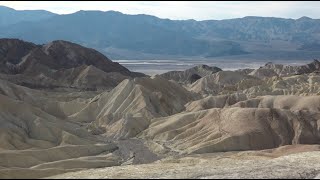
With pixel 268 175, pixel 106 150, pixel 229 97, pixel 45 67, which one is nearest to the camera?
pixel 268 175

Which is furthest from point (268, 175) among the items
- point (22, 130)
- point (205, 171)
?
point (22, 130)

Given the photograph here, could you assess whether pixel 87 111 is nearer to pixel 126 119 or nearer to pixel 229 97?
pixel 126 119

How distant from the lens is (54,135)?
86.4m

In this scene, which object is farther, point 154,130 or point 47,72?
point 47,72

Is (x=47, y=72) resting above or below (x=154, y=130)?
above

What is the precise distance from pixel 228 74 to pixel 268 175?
5748 inches

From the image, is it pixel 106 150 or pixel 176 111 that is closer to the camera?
pixel 106 150

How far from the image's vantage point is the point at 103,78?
168875mm

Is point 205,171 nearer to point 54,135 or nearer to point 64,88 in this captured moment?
point 54,135

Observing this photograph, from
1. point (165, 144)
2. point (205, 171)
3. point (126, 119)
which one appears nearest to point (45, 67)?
point (126, 119)

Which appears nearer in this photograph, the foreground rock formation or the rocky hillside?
the foreground rock formation

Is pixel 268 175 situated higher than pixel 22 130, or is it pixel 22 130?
pixel 268 175

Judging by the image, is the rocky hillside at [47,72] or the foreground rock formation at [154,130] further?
the rocky hillside at [47,72]

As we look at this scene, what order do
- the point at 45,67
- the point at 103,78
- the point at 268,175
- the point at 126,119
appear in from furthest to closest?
the point at 45,67 < the point at 103,78 < the point at 126,119 < the point at 268,175
